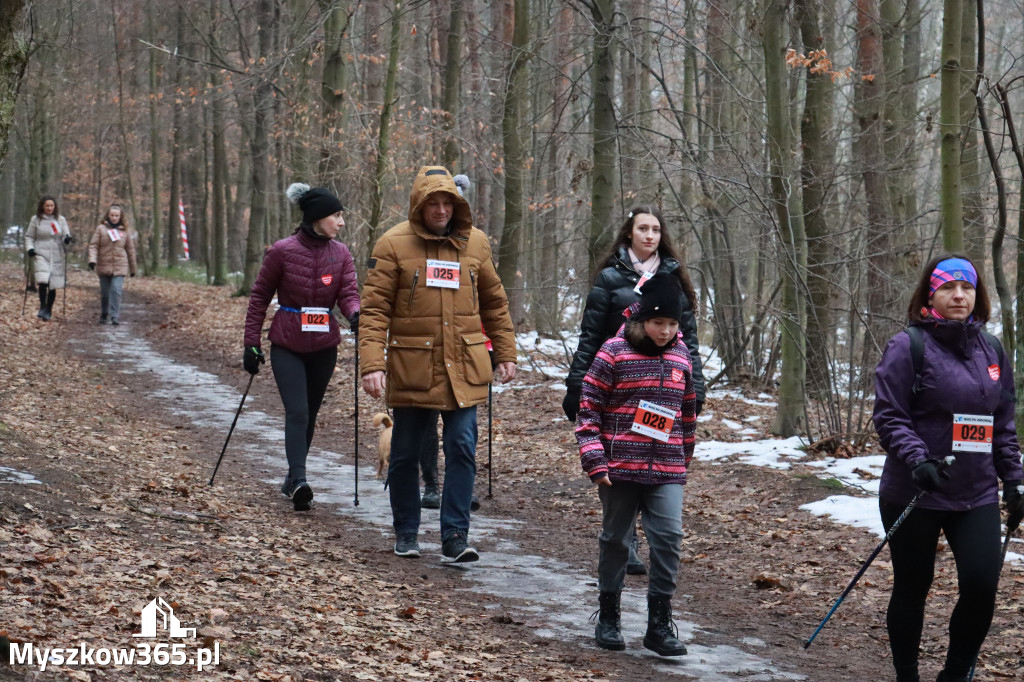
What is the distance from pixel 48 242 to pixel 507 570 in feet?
52.0

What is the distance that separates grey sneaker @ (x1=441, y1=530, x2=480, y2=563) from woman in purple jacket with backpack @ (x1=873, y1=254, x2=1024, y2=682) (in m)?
2.84

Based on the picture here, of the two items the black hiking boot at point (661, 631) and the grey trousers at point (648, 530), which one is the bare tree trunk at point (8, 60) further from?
the black hiking boot at point (661, 631)

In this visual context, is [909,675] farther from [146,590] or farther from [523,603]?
[146,590]

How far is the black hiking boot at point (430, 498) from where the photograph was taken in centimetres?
848

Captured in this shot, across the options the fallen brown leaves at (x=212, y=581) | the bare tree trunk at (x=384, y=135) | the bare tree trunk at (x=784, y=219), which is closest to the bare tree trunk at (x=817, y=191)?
the bare tree trunk at (x=784, y=219)

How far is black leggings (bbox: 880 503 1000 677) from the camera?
439 centimetres

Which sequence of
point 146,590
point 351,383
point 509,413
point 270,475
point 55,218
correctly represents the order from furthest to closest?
→ point 55,218
point 351,383
point 509,413
point 270,475
point 146,590

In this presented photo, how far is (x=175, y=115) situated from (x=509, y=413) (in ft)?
87.8

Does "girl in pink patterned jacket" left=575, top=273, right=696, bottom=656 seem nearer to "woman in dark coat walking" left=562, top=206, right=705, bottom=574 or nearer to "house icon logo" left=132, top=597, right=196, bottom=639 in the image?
"woman in dark coat walking" left=562, top=206, right=705, bottom=574

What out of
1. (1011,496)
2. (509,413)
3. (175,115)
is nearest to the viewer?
(1011,496)

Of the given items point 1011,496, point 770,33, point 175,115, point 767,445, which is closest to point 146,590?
point 1011,496

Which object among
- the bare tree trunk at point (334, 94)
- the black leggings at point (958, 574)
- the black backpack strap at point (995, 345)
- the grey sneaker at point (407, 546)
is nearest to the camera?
the black leggings at point (958, 574)

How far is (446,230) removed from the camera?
6.75m

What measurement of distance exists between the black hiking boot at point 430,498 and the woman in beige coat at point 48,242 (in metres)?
13.5
